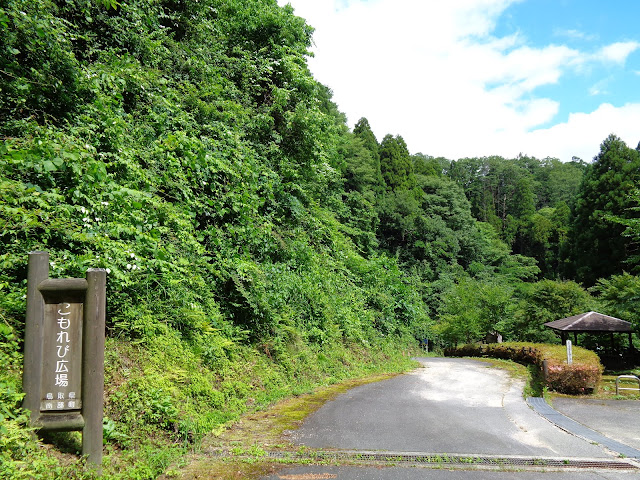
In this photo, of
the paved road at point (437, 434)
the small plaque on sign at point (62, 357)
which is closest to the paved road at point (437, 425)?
the paved road at point (437, 434)

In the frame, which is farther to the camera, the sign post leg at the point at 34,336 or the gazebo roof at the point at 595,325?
the gazebo roof at the point at 595,325

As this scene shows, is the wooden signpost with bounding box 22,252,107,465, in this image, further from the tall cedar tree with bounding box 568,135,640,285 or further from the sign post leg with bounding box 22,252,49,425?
the tall cedar tree with bounding box 568,135,640,285

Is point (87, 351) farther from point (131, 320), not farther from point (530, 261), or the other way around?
point (530, 261)

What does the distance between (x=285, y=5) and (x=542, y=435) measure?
628 inches

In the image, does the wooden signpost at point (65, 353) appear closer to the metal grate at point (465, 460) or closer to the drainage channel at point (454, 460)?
the drainage channel at point (454, 460)

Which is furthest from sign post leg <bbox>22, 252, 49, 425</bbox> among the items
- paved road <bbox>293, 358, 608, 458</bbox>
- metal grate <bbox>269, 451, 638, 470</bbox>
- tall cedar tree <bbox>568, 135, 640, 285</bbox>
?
tall cedar tree <bbox>568, 135, 640, 285</bbox>

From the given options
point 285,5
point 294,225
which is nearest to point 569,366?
point 294,225

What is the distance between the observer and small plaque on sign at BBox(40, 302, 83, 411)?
3.90m

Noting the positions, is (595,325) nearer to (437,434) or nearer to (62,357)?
(437,434)

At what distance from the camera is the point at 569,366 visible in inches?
481

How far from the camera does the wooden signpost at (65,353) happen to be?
383cm

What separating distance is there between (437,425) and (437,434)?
59 centimetres

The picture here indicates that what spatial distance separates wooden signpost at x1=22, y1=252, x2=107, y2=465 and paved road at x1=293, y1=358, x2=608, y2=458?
2706mm

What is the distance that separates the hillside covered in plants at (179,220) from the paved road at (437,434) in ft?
4.67
